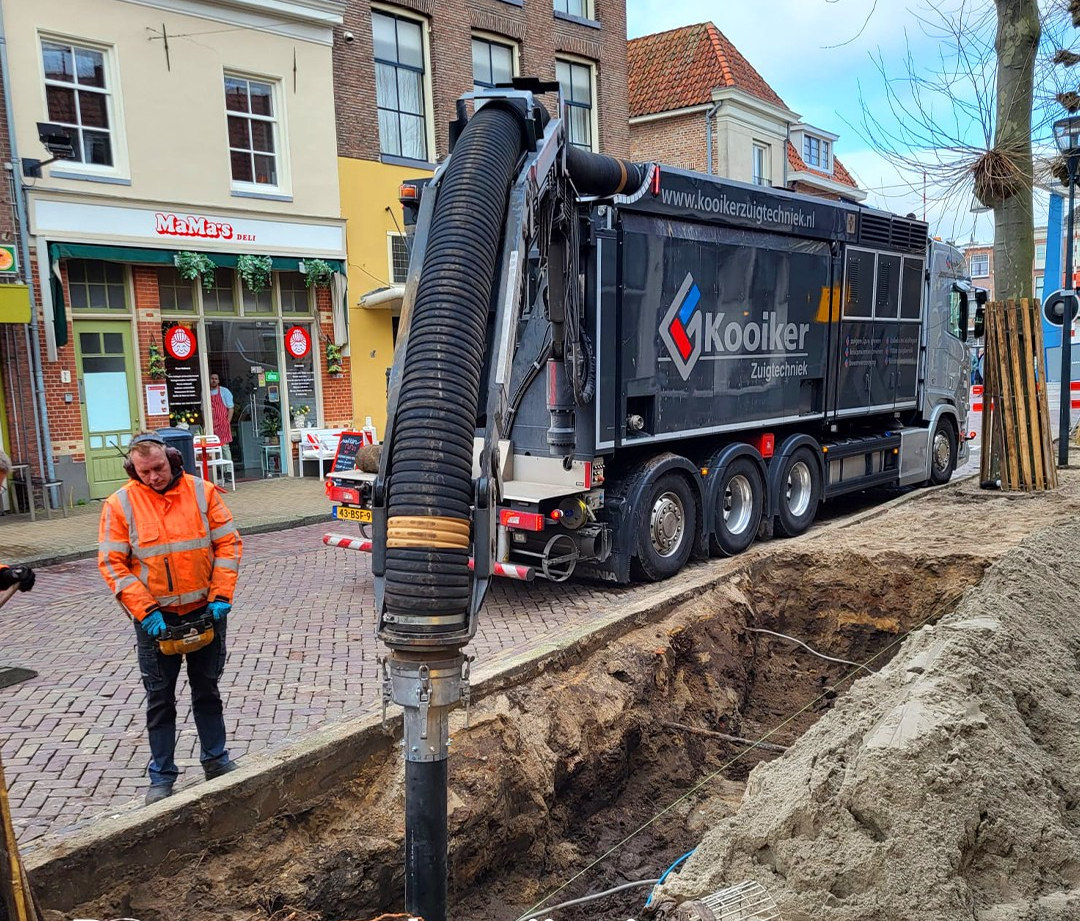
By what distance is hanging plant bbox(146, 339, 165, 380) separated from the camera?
1421 centimetres

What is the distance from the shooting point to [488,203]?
402 centimetres

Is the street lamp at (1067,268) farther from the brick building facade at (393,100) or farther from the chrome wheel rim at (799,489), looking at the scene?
the brick building facade at (393,100)

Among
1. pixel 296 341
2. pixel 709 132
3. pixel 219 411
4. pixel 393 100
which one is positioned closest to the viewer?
pixel 219 411

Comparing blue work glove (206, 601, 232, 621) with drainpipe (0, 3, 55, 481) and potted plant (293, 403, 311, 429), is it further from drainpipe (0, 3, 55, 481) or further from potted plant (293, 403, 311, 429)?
potted plant (293, 403, 311, 429)

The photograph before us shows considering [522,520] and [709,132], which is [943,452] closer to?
[522,520]

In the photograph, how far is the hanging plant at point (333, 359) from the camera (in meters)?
16.5

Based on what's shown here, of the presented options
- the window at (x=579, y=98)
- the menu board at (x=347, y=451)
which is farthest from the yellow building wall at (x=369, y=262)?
the menu board at (x=347, y=451)

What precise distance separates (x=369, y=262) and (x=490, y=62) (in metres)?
5.60

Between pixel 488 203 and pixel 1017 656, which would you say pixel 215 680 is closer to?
pixel 488 203

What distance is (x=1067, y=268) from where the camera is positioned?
14.8 meters

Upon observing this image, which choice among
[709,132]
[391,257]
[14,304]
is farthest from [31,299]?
[709,132]

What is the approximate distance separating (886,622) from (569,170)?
492 centimetres

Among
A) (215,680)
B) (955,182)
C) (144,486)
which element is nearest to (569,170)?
(144,486)

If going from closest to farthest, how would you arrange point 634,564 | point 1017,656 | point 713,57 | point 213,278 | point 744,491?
point 1017,656 < point 634,564 < point 744,491 < point 213,278 < point 713,57
